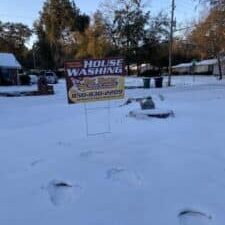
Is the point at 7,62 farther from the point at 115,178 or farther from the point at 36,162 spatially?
the point at 115,178

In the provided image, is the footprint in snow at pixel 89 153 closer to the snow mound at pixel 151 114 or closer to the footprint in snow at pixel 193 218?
the footprint in snow at pixel 193 218

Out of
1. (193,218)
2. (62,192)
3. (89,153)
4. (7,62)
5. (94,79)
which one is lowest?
(193,218)

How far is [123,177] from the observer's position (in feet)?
21.0

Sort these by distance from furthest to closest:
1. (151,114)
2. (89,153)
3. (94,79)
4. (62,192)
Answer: (151,114)
(94,79)
(89,153)
(62,192)

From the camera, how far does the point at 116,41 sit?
222ft

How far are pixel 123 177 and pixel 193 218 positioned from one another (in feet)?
4.77

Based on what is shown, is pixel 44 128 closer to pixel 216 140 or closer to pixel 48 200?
pixel 216 140

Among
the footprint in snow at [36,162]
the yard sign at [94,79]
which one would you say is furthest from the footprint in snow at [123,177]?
the yard sign at [94,79]

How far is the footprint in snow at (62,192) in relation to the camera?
566 centimetres

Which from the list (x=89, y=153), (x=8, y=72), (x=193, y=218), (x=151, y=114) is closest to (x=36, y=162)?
(x=89, y=153)

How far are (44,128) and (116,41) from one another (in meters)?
57.9

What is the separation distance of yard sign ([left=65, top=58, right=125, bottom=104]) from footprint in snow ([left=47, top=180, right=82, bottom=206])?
3566 mm

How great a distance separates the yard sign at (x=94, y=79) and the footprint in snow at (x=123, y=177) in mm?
3197

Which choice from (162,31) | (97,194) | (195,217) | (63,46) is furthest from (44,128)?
(63,46)
